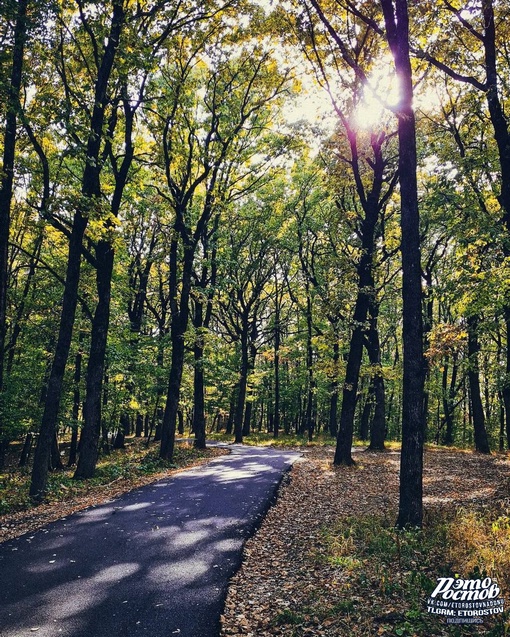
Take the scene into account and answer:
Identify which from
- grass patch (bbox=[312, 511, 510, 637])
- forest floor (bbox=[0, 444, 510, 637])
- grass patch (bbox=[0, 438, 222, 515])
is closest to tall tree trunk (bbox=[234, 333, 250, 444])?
grass patch (bbox=[0, 438, 222, 515])

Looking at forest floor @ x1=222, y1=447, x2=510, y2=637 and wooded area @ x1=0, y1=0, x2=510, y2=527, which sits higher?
wooded area @ x1=0, y1=0, x2=510, y2=527

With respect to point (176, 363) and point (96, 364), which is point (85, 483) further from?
point (176, 363)

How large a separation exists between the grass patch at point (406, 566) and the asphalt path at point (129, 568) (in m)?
1.58

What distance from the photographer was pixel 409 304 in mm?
7867

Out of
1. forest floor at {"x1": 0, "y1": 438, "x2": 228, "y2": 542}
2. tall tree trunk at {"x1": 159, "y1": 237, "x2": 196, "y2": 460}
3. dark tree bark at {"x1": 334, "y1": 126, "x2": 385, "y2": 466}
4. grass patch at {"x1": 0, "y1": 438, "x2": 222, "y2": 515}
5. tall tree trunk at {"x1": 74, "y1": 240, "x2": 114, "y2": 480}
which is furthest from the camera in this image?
tall tree trunk at {"x1": 159, "y1": 237, "x2": 196, "y2": 460}

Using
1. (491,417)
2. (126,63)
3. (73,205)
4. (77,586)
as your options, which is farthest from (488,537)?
(491,417)

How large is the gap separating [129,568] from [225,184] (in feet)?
56.3

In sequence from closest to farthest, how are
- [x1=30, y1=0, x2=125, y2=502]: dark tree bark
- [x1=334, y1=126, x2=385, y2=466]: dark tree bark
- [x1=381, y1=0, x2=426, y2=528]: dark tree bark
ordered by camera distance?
[x1=381, y1=0, x2=426, y2=528]: dark tree bark, [x1=30, y1=0, x2=125, y2=502]: dark tree bark, [x1=334, y1=126, x2=385, y2=466]: dark tree bark

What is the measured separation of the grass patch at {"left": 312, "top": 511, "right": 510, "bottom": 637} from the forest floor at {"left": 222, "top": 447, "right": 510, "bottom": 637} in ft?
0.04

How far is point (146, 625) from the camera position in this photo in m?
4.43

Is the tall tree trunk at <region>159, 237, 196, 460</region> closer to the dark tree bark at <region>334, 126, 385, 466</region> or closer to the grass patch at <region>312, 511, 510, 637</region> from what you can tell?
the dark tree bark at <region>334, 126, 385, 466</region>

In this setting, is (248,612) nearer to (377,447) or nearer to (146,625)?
(146,625)

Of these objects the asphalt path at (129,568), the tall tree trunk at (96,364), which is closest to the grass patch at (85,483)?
the tall tree trunk at (96,364)

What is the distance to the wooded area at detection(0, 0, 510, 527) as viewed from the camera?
9.63 m
